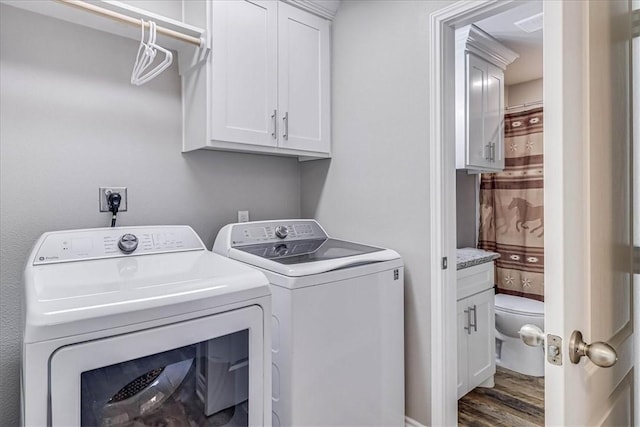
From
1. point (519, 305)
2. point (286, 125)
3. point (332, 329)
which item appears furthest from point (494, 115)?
point (332, 329)

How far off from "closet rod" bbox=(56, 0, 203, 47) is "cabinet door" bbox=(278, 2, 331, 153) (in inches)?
18.4

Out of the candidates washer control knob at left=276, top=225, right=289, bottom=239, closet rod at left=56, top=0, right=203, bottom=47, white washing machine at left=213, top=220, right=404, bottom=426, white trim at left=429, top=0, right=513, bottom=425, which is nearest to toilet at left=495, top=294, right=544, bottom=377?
white trim at left=429, top=0, right=513, bottom=425

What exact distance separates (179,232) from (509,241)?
2.69m

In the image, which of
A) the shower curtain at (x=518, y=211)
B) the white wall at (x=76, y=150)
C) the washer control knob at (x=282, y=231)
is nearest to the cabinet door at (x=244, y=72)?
the white wall at (x=76, y=150)

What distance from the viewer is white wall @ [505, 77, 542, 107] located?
3.25 m

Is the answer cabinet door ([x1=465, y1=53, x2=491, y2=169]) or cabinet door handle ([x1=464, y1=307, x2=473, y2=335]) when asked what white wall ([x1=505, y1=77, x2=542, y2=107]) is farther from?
cabinet door handle ([x1=464, y1=307, x2=473, y2=335])

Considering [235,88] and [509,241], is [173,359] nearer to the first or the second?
[235,88]

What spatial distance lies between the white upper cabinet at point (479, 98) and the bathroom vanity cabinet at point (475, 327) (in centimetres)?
75

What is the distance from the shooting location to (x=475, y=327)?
217 centimetres

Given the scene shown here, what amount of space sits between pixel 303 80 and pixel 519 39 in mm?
1623

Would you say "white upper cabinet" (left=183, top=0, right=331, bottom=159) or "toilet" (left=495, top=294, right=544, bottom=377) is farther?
"toilet" (left=495, top=294, right=544, bottom=377)

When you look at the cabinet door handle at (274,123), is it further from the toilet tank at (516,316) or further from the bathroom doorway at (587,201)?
the toilet tank at (516,316)

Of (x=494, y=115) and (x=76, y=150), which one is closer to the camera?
(x=76, y=150)

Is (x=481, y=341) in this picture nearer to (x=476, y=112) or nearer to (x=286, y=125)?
(x=476, y=112)
